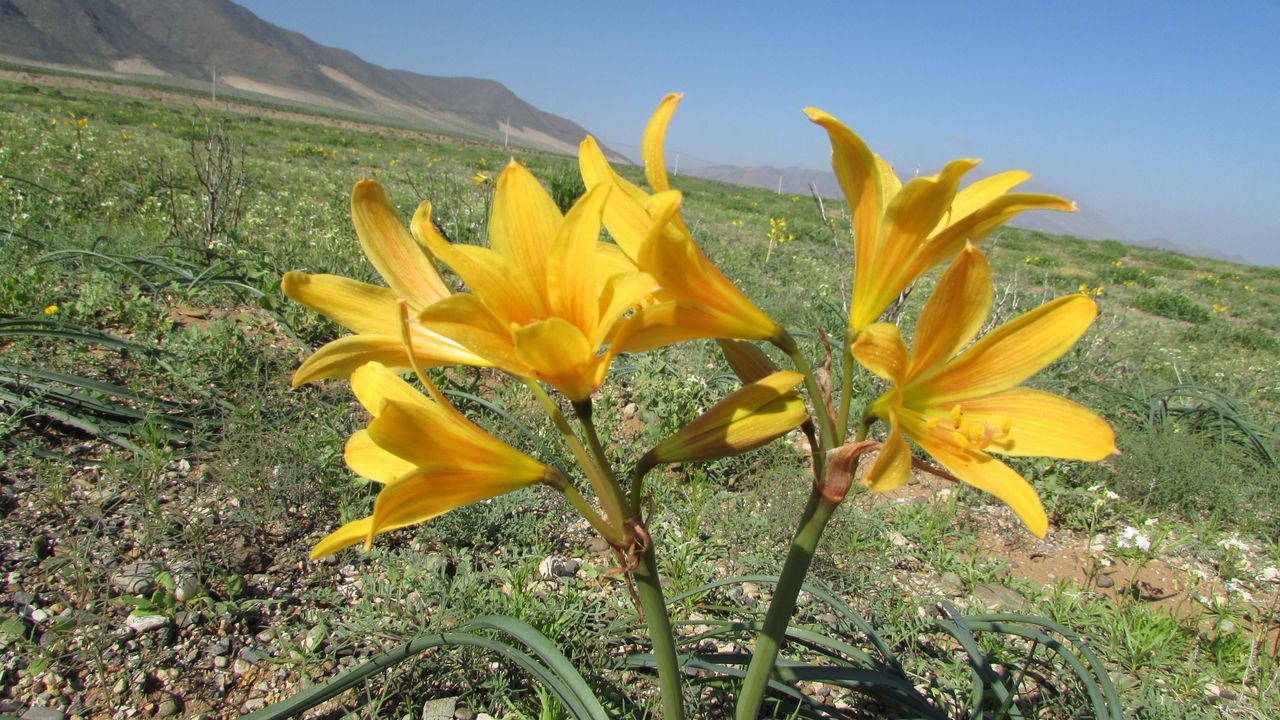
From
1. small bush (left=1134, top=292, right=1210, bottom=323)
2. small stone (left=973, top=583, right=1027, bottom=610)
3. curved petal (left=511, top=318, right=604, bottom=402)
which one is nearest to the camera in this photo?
curved petal (left=511, top=318, right=604, bottom=402)

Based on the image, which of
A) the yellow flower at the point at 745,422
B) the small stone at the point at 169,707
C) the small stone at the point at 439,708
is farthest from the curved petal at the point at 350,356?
the small stone at the point at 169,707

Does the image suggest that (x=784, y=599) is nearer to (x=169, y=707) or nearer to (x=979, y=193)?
(x=979, y=193)

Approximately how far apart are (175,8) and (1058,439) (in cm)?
22281

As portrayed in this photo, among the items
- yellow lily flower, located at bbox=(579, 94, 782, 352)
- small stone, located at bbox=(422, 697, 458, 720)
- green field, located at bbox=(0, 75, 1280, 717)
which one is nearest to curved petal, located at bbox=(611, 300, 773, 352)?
yellow lily flower, located at bbox=(579, 94, 782, 352)

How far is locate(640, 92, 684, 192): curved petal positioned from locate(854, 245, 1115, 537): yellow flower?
1.07 ft

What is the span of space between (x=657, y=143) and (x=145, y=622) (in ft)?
6.92

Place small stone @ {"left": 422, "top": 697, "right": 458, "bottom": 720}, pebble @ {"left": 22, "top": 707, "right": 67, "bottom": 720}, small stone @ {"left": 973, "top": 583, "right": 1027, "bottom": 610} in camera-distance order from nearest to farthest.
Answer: pebble @ {"left": 22, "top": 707, "right": 67, "bottom": 720} → small stone @ {"left": 422, "top": 697, "right": 458, "bottom": 720} → small stone @ {"left": 973, "top": 583, "right": 1027, "bottom": 610}

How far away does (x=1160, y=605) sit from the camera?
2.76 meters

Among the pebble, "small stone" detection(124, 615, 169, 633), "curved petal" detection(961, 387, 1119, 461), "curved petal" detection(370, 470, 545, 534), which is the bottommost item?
the pebble

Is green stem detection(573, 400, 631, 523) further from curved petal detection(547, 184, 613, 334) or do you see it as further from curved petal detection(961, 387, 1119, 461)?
curved petal detection(961, 387, 1119, 461)

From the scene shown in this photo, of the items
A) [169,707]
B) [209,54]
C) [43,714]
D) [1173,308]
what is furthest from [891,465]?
[209,54]

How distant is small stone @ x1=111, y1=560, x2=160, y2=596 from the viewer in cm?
200

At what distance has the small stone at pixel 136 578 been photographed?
6.57 ft

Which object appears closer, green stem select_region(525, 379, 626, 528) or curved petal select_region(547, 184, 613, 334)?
curved petal select_region(547, 184, 613, 334)
